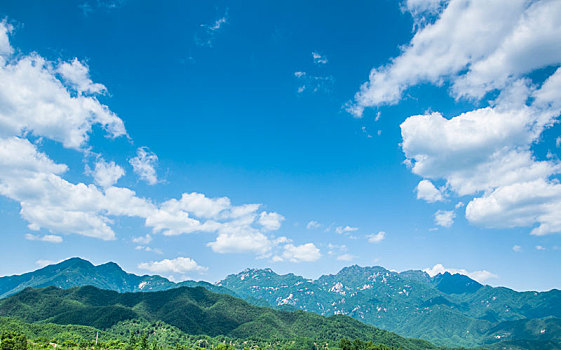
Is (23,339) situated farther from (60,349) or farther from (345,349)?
(345,349)

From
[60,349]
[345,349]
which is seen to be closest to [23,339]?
[60,349]

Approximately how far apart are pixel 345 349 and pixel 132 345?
411 ft

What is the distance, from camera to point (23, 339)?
584 feet

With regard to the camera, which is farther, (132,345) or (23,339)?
(132,345)

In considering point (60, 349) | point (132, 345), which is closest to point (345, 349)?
point (132, 345)

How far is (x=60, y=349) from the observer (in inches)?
7844

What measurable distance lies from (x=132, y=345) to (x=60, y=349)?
4495 centimetres

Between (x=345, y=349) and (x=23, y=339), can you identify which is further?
(x=345, y=349)

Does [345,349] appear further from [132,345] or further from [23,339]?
[23,339]

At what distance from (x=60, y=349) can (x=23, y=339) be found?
2756 cm

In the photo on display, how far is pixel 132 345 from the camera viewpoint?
19625cm

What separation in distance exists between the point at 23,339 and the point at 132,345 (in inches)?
2170

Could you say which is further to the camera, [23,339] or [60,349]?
[60,349]
